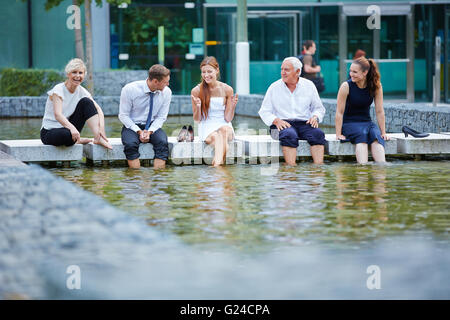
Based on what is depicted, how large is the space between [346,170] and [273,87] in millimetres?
1552

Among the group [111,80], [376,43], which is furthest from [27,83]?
[376,43]

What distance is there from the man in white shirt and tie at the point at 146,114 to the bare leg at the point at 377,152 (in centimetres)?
230

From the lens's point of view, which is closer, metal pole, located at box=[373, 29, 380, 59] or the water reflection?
the water reflection

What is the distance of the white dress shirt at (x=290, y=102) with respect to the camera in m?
11.9

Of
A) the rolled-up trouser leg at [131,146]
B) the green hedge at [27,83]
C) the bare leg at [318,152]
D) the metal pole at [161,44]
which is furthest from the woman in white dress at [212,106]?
the metal pole at [161,44]

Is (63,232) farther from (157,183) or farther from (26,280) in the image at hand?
(157,183)

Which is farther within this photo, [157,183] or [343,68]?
[343,68]

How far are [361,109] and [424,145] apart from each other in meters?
0.93

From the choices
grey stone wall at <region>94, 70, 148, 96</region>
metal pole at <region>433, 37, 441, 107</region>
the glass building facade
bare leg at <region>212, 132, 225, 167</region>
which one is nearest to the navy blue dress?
bare leg at <region>212, 132, 225, 167</region>

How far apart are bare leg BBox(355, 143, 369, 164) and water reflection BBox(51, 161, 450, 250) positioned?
0.24 metres

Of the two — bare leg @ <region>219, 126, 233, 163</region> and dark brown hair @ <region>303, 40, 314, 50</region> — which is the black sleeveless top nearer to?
bare leg @ <region>219, 126, 233, 163</region>

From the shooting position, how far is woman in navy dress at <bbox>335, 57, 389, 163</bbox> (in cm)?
1163

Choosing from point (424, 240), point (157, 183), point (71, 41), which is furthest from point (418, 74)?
point (424, 240)
